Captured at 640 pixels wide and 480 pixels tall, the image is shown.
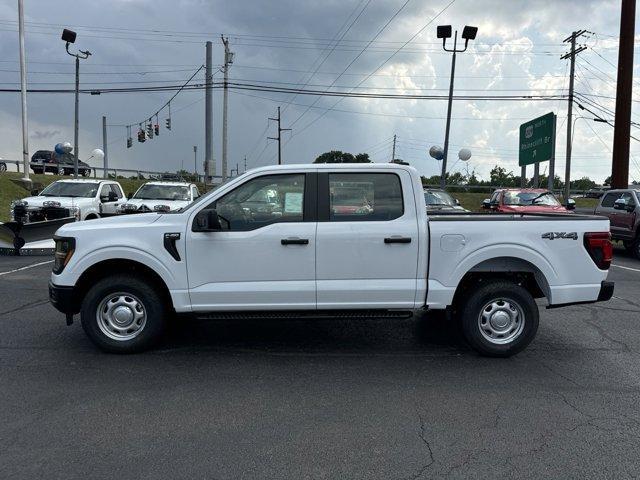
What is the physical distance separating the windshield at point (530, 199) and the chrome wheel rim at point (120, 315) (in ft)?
44.2

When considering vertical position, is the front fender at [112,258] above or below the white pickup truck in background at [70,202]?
below

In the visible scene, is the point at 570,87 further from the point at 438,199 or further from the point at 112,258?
the point at 112,258

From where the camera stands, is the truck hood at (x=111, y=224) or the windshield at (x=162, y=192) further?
the windshield at (x=162, y=192)

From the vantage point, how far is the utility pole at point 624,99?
19391 mm

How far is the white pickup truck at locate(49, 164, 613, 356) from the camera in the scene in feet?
16.9

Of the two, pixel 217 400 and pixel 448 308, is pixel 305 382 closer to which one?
pixel 217 400

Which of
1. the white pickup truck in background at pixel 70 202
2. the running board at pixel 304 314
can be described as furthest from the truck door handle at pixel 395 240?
the white pickup truck in background at pixel 70 202

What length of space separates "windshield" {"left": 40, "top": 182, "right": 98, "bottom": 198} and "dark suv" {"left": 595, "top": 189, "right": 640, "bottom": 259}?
47.1ft

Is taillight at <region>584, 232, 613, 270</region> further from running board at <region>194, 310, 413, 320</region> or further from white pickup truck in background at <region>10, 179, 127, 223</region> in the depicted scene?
white pickup truck in background at <region>10, 179, 127, 223</region>

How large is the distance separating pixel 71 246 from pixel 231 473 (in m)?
3.06

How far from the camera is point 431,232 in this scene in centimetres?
520

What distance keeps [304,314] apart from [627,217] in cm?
1225

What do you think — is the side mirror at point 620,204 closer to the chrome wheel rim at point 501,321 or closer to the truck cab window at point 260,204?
the chrome wheel rim at point 501,321

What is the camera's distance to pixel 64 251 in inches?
207
